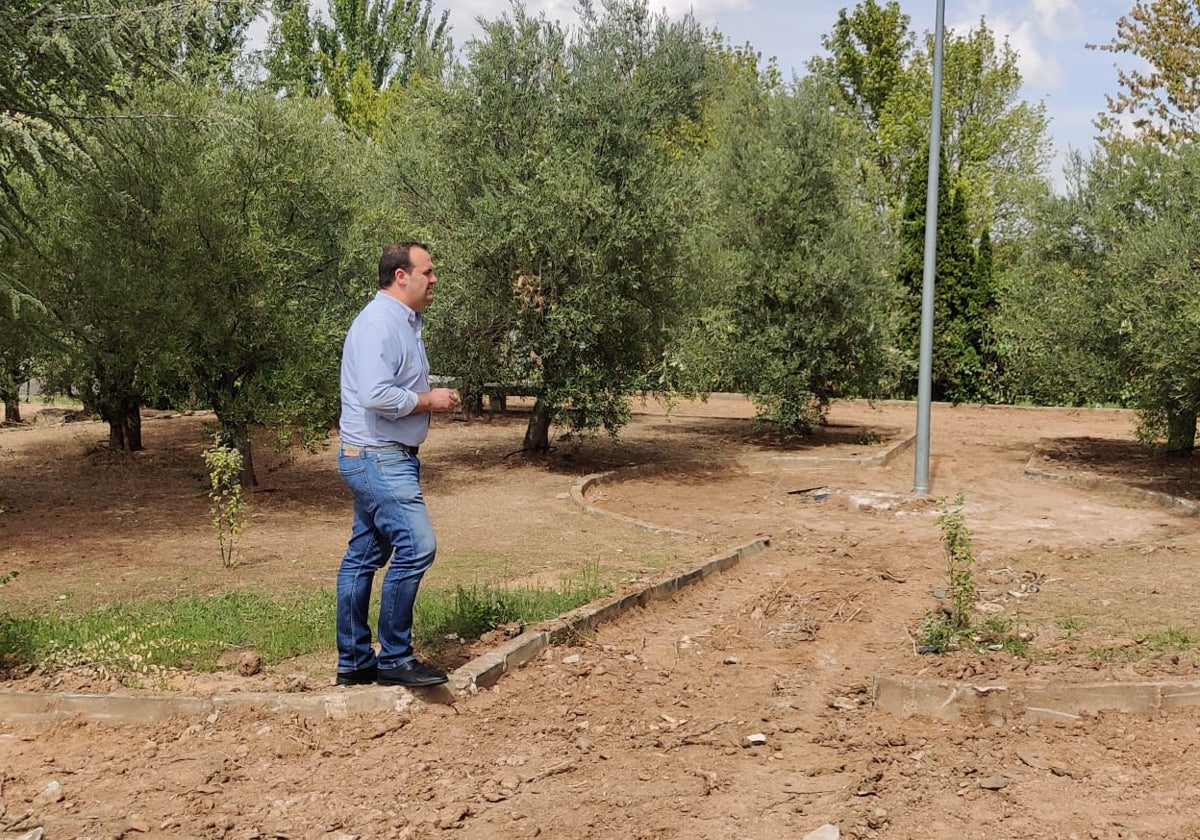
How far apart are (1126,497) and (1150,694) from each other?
8517 millimetres

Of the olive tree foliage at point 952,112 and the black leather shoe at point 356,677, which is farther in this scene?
the olive tree foliage at point 952,112

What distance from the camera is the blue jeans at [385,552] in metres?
5.13

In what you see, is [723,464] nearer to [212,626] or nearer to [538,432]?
[538,432]

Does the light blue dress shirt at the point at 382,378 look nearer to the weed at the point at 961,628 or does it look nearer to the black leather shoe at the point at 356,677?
the black leather shoe at the point at 356,677

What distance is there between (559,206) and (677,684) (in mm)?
8514

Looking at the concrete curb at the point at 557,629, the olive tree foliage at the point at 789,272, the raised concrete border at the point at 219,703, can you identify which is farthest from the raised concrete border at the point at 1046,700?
the olive tree foliage at the point at 789,272

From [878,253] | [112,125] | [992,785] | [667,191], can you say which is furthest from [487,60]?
[992,785]

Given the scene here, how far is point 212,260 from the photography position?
11.1m

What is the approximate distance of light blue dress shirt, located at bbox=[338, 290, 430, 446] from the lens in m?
5.12

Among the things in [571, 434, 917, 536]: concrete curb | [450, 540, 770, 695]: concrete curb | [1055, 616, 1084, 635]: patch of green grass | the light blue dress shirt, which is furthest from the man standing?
[571, 434, 917, 536]: concrete curb

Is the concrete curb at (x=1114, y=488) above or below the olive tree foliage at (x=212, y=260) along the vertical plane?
below

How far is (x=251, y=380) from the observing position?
11.5 m

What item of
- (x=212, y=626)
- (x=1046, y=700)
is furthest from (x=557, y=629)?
(x=1046, y=700)

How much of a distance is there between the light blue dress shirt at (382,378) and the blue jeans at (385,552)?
0.10m
